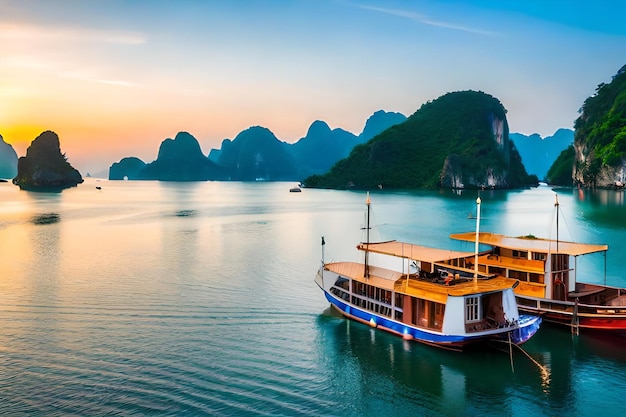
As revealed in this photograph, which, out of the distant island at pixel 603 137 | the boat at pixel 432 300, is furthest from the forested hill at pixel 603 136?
the boat at pixel 432 300

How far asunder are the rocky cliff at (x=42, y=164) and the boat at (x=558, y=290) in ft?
600

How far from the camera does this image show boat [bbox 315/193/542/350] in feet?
62.7

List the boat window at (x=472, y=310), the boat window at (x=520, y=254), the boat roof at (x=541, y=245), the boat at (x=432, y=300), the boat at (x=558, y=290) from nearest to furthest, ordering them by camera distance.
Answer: the boat at (x=432, y=300) < the boat window at (x=472, y=310) < the boat at (x=558, y=290) < the boat roof at (x=541, y=245) < the boat window at (x=520, y=254)

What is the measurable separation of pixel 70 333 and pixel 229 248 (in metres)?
24.6

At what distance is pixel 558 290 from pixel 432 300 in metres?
6.98

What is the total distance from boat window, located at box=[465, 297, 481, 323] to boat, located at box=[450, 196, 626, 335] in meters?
4.30

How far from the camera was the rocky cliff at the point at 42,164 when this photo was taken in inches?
6855

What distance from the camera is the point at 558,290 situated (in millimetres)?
22188

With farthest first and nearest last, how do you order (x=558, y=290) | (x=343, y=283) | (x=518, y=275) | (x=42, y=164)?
(x=42, y=164) → (x=343, y=283) → (x=518, y=275) → (x=558, y=290)

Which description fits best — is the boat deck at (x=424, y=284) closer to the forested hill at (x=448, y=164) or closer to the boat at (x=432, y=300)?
the boat at (x=432, y=300)

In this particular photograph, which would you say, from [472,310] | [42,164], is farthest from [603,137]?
[42,164]

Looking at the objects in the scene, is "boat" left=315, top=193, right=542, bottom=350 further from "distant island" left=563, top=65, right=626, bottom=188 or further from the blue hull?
"distant island" left=563, top=65, right=626, bottom=188

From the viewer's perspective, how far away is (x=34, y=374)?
698 inches

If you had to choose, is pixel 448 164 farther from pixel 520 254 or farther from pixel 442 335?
pixel 442 335
